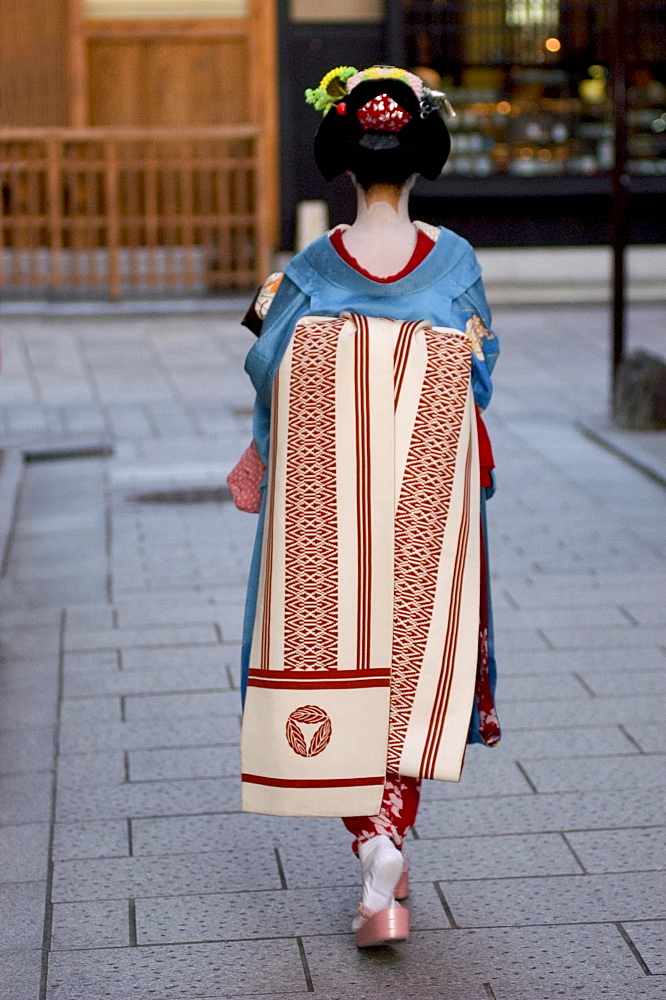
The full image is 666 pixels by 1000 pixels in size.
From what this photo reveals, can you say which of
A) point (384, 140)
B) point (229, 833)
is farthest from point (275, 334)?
point (229, 833)

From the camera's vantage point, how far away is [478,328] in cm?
325

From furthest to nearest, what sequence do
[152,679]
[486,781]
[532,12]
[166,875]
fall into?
[532,12], [152,679], [486,781], [166,875]

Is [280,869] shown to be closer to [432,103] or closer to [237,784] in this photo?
[237,784]

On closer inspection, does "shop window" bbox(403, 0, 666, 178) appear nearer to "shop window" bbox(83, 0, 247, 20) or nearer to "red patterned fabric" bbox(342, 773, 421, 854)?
"shop window" bbox(83, 0, 247, 20)

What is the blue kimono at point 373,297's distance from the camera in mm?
3184

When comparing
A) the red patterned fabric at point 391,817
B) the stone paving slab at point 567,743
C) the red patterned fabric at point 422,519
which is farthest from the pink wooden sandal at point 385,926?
the stone paving slab at point 567,743

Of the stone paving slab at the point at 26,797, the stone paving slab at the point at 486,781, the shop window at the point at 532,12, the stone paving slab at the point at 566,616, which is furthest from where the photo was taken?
the shop window at the point at 532,12

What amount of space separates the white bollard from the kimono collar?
40.3 ft

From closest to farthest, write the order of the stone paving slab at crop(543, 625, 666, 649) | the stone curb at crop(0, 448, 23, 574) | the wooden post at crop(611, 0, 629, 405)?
the stone paving slab at crop(543, 625, 666, 649) < the stone curb at crop(0, 448, 23, 574) < the wooden post at crop(611, 0, 629, 405)

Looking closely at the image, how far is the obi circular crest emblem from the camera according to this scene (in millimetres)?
3172

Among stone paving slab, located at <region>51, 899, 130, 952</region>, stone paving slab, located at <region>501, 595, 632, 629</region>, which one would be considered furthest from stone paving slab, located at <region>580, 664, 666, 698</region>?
stone paving slab, located at <region>51, 899, 130, 952</region>

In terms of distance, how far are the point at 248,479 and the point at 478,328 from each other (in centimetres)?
59

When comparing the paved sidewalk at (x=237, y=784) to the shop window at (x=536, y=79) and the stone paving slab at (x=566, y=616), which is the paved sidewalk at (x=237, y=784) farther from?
the shop window at (x=536, y=79)

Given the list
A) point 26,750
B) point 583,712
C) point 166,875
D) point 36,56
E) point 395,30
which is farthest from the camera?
point 36,56
